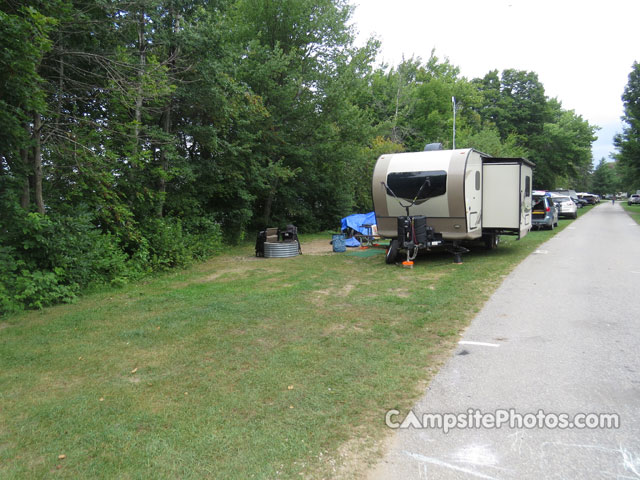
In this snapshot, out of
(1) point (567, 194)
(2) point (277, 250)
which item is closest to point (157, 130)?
(2) point (277, 250)

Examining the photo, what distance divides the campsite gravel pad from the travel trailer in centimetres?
165

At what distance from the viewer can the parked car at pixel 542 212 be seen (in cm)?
1991

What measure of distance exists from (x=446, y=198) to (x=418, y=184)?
0.80m

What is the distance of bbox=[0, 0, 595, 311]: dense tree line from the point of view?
7.02 metres

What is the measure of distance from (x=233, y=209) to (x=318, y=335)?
1128 centimetres

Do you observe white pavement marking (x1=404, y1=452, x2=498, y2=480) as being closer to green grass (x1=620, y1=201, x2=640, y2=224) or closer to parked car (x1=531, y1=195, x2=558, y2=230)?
parked car (x1=531, y1=195, x2=558, y2=230)

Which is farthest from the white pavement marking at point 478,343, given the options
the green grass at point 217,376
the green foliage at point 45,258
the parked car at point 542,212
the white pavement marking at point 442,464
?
the parked car at point 542,212

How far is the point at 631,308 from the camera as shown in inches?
245

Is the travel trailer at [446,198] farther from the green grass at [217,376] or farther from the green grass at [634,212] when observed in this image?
the green grass at [634,212]

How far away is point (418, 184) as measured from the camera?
35.2ft

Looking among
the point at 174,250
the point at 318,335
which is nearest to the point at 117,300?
the point at 174,250

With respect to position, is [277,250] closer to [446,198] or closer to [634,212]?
[446,198]

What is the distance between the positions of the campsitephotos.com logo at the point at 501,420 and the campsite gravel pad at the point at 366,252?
379 inches

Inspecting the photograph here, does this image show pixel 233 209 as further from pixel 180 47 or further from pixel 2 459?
pixel 2 459
